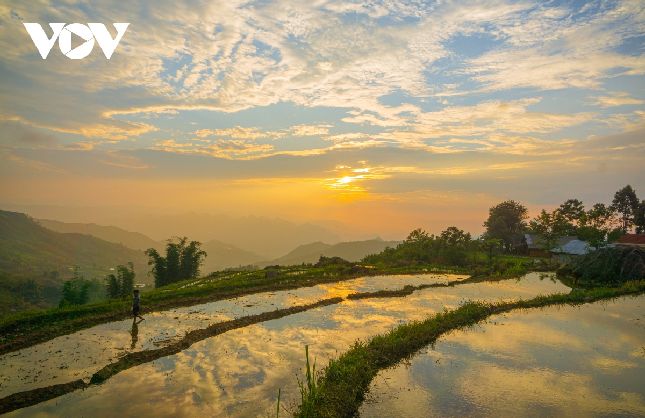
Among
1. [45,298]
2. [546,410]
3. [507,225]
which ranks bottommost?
[45,298]

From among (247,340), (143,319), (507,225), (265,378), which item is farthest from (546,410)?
(507,225)

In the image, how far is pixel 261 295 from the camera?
111 ft

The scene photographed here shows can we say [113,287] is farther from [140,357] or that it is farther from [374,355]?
[374,355]

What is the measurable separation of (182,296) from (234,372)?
61.5ft

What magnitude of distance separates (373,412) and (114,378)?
10127mm

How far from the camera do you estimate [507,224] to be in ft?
280

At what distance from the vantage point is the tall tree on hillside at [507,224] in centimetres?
8288

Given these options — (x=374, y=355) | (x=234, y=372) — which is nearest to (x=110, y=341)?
(x=234, y=372)

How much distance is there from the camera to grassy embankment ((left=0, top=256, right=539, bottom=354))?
22.3 meters

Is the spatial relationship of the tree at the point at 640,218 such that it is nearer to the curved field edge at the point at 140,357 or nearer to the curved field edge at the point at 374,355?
the curved field edge at the point at 374,355

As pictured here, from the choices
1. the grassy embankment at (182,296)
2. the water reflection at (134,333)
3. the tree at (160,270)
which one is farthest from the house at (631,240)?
the water reflection at (134,333)

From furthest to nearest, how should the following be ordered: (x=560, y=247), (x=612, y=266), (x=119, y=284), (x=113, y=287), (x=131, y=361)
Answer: (x=560, y=247) < (x=119, y=284) < (x=113, y=287) < (x=612, y=266) < (x=131, y=361)

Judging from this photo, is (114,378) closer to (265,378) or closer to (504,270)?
(265,378)

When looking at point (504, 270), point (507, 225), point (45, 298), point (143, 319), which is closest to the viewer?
point (143, 319)
